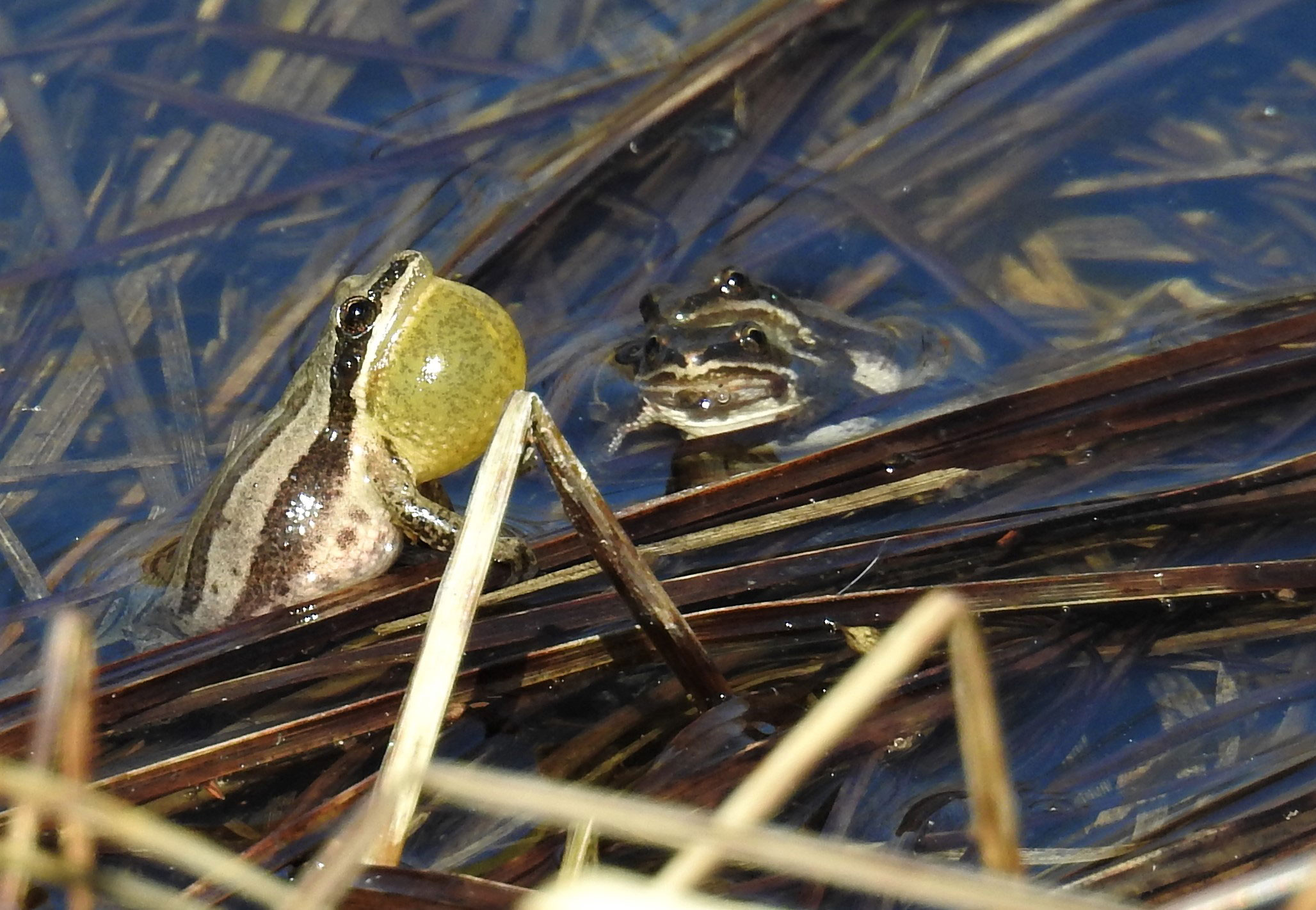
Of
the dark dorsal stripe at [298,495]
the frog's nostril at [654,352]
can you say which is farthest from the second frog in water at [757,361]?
the dark dorsal stripe at [298,495]

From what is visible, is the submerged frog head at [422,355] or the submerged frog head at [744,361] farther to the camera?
the submerged frog head at [744,361]

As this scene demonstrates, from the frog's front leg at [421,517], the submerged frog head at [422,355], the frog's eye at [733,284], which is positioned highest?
the frog's eye at [733,284]

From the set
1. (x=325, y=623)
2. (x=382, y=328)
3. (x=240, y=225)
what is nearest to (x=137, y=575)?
(x=325, y=623)

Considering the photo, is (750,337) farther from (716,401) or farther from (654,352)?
(654,352)

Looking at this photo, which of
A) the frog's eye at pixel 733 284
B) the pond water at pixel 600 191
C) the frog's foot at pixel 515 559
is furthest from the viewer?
the frog's eye at pixel 733 284

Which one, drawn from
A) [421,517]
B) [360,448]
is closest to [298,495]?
[360,448]

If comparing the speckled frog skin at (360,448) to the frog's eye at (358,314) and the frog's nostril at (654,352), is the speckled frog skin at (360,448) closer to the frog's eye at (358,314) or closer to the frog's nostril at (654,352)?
the frog's eye at (358,314)

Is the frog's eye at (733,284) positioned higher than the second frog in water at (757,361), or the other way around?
the frog's eye at (733,284)
